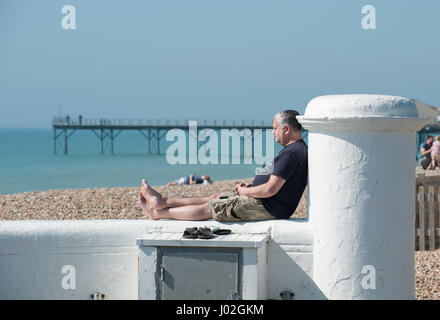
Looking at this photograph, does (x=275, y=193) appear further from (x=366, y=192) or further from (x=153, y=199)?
→ (x=153, y=199)

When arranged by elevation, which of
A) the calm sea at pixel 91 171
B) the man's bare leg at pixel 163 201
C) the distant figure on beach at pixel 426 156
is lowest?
the calm sea at pixel 91 171

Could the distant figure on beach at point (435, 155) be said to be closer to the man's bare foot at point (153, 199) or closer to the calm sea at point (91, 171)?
the man's bare foot at point (153, 199)

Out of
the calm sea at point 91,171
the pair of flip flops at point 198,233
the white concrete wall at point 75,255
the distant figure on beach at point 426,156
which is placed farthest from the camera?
the calm sea at point 91,171

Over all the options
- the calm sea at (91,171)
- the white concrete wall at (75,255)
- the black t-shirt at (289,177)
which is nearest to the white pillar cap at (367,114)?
the black t-shirt at (289,177)

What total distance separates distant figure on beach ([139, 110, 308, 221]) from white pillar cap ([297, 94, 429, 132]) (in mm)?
455

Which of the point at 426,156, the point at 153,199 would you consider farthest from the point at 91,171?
the point at 153,199

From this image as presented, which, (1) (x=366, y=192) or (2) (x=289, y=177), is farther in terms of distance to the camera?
(2) (x=289, y=177)

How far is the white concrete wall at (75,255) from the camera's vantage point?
152 inches

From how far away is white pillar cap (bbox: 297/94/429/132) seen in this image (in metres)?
3.42

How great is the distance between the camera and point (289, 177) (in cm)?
392

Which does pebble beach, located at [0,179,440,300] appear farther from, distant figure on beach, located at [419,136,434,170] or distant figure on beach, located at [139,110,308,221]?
distant figure on beach, located at [419,136,434,170]

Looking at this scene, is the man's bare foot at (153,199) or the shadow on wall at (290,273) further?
the man's bare foot at (153,199)

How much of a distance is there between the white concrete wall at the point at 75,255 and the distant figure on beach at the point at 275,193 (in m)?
0.11

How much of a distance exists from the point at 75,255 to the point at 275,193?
133 centimetres
